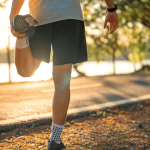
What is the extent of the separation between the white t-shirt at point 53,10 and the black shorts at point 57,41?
4 cm

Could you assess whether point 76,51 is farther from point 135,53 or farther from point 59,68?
point 135,53

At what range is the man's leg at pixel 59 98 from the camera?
6.20 feet

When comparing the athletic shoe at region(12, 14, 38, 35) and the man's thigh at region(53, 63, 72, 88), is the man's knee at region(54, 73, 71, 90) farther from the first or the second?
the athletic shoe at region(12, 14, 38, 35)

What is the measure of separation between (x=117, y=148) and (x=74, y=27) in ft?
3.97

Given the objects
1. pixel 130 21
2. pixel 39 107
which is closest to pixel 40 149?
pixel 39 107

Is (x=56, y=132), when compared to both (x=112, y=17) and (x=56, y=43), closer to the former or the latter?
(x=56, y=43)

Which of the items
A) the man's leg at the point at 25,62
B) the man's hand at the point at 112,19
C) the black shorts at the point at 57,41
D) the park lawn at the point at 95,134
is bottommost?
the park lawn at the point at 95,134

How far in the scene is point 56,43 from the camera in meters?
1.85

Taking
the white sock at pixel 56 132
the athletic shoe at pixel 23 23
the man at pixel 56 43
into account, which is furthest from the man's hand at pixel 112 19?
the white sock at pixel 56 132

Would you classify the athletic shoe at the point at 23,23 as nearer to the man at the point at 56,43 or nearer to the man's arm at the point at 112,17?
the man at the point at 56,43

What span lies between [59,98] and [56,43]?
0.48m

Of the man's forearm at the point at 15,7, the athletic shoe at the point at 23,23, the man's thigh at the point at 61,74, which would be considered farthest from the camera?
the man's thigh at the point at 61,74

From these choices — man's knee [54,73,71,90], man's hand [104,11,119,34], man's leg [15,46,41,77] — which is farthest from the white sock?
man's hand [104,11,119,34]

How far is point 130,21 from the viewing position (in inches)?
242
